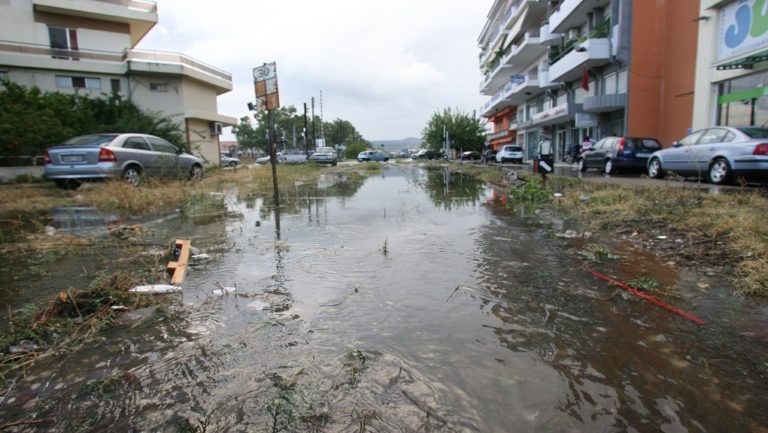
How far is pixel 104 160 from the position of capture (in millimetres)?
10867

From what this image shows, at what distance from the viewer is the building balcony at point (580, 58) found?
2367 centimetres

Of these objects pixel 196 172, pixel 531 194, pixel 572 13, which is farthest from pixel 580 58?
pixel 196 172

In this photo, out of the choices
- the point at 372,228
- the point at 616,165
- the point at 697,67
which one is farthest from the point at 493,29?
the point at 372,228

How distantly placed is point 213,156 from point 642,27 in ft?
94.2

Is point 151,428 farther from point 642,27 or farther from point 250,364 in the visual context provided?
point 642,27

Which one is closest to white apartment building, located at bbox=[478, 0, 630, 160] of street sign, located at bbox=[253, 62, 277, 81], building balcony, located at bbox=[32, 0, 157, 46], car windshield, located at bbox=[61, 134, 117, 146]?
street sign, located at bbox=[253, 62, 277, 81]

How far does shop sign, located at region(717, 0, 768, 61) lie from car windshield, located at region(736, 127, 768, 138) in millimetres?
5847

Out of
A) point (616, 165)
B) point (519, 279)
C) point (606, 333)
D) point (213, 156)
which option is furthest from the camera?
point (213, 156)

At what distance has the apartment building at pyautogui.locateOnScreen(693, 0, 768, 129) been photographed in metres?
14.3

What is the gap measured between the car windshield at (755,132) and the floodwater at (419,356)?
26.3ft

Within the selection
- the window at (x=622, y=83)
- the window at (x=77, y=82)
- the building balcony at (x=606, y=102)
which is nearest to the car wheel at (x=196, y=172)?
the window at (x=77, y=82)

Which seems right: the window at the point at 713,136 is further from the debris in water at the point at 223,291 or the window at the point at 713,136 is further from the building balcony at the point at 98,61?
the building balcony at the point at 98,61

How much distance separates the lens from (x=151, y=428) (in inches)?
75.4

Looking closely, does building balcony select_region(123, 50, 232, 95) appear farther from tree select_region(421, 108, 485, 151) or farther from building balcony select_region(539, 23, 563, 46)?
tree select_region(421, 108, 485, 151)
